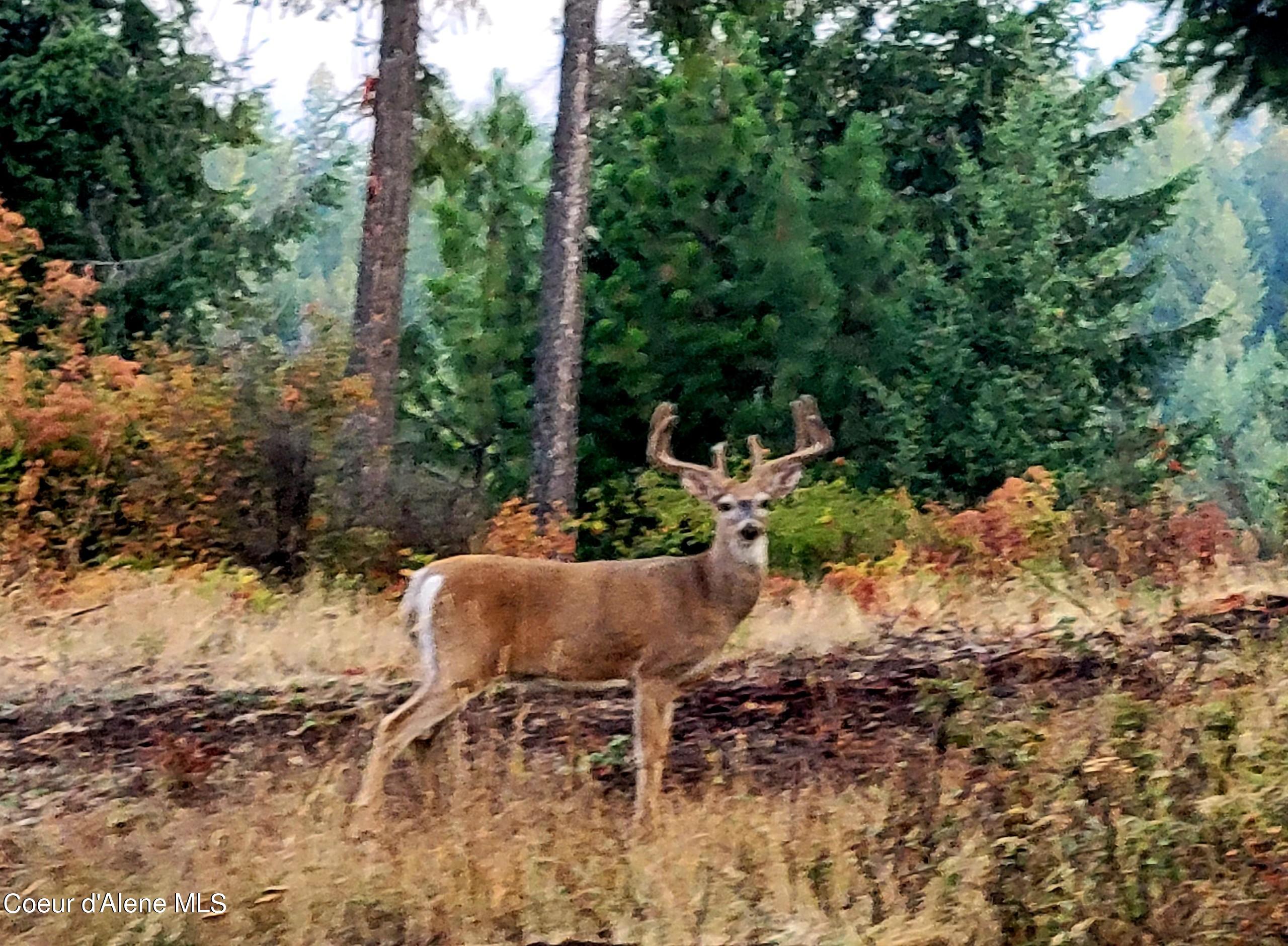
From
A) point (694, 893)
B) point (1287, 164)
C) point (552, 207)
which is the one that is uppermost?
point (1287, 164)

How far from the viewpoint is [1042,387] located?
58.9 feet

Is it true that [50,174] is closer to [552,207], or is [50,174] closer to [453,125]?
[453,125]

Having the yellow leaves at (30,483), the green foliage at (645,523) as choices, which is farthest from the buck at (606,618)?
the green foliage at (645,523)

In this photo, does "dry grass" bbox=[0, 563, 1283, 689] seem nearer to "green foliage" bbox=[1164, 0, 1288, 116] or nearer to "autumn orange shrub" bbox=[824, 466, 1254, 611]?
"autumn orange shrub" bbox=[824, 466, 1254, 611]

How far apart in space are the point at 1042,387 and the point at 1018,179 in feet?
7.81

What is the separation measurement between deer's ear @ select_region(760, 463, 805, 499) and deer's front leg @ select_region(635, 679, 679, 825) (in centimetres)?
103

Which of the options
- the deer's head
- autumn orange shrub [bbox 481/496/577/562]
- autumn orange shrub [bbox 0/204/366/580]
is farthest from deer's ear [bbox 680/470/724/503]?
autumn orange shrub [bbox 0/204/366/580]

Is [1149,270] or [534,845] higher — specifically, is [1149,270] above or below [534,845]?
above

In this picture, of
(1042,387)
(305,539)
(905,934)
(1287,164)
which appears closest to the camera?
(905,934)

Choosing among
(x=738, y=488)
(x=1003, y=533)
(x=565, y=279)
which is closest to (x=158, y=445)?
(x=565, y=279)

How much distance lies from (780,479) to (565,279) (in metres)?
7.30

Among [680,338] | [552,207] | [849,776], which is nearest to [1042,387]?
[680,338]

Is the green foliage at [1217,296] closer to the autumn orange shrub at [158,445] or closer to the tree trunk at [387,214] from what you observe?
the tree trunk at [387,214]

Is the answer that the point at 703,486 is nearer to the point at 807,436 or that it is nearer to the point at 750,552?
the point at 750,552
